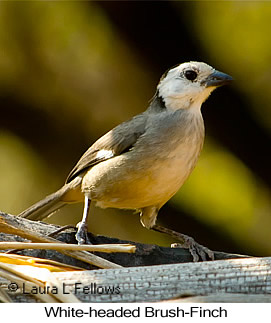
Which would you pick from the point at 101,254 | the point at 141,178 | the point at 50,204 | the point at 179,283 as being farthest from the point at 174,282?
the point at 50,204

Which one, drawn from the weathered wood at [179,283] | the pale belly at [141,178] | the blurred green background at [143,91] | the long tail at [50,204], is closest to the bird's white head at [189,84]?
the pale belly at [141,178]

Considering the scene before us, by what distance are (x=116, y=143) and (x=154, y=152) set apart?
34 centimetres

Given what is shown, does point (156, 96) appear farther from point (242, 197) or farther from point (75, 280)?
point (75, 280)

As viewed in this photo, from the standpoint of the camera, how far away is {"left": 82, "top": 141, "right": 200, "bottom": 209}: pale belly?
3625mm

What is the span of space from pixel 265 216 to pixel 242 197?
0.72 ft

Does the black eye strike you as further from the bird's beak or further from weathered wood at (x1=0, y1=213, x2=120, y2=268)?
weathered wood at (x1=0, y1=213, x2=120, y2=268)

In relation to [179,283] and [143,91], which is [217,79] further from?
[179,283]

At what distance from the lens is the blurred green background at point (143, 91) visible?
4.55 meters

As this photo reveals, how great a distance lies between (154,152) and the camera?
3.68m

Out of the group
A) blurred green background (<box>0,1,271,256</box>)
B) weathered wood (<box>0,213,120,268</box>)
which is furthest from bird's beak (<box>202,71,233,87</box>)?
weathered wood (<box>0,213,120,268</box>)

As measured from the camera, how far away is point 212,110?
14.7ft

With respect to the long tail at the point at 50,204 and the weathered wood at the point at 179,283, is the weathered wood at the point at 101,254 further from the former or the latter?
the long tail at the point at 50,204

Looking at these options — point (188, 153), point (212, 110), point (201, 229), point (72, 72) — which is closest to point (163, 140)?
point (188, 153)
